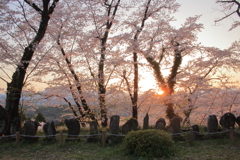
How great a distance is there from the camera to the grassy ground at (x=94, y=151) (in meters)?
6.51

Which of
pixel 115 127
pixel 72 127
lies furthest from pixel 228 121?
pixel 72 127

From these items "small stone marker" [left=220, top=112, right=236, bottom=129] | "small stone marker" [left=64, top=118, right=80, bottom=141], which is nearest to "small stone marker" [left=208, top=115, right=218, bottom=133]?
"small stone marker" [left=220, top=112, right=236, bottom=129]

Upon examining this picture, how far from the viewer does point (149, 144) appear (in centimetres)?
650

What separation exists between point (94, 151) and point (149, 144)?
2.23 meters

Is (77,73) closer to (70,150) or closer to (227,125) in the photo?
(70,150)

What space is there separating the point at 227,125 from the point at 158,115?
17.6 feet

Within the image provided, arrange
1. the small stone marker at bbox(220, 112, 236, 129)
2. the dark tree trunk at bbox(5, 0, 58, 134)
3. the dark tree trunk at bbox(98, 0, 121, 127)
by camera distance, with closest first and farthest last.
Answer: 1. the small stone marker at bbox(220, 112, 236, 129)
2. the dark tree trunk at bbox(5, 0, 58, 134)
3. the dark tree trunk at bbox(98, 0, 121, 127)

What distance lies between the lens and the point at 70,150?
7590 millimetres

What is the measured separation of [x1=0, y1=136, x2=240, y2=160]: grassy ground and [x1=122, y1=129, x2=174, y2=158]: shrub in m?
0.24

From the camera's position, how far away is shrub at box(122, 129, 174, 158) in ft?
21.0

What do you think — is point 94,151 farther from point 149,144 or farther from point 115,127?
point 149,144

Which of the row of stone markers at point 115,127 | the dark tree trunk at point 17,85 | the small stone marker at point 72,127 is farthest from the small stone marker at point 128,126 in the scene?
the dark tree trunk at point 17,85

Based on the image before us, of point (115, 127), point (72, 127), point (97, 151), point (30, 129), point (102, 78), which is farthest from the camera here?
point (102, 78)

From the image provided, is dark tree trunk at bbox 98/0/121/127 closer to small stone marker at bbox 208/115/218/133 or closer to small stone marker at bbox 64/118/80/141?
small stone marker at bbox 64/118/80/141
